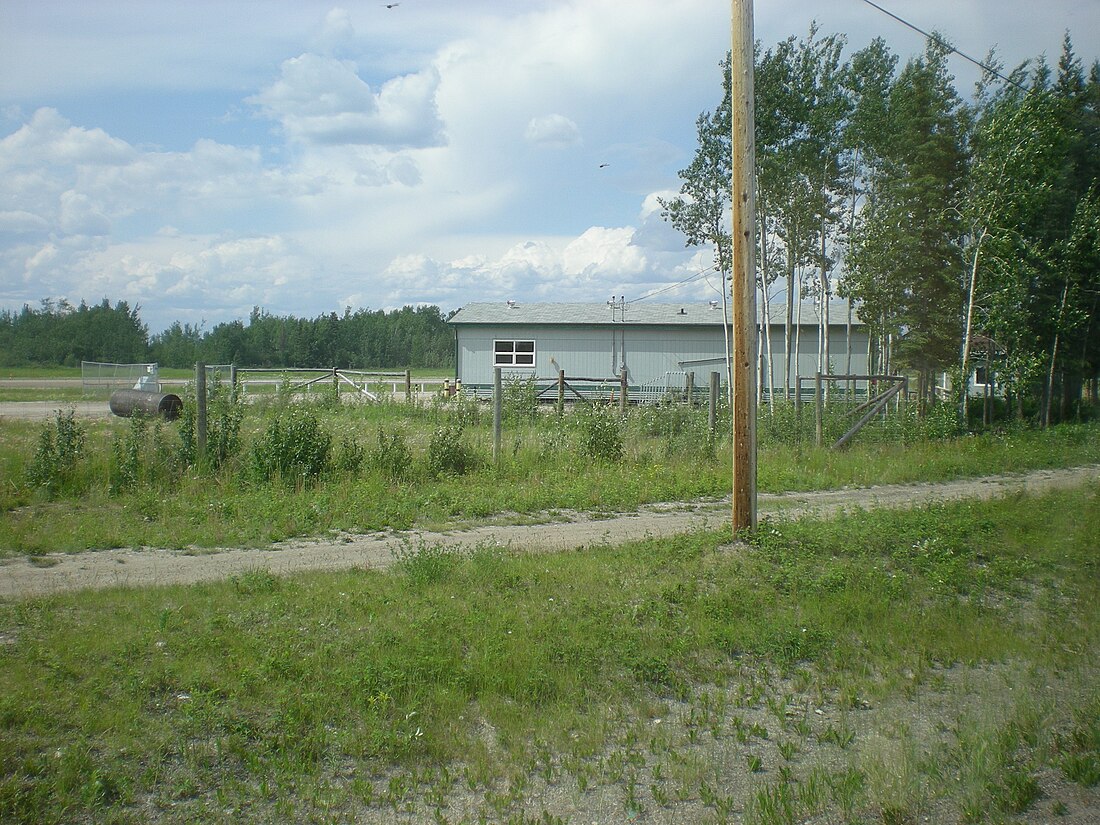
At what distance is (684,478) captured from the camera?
47.7 ft

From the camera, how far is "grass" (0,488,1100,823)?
445cm

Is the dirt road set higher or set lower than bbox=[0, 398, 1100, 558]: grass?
lower

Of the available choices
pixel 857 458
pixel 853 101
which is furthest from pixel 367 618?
pixel 853 101

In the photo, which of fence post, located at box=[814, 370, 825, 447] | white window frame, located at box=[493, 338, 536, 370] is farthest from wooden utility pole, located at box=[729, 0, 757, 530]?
white window frame, located at box=[493, 338, 536, 370]

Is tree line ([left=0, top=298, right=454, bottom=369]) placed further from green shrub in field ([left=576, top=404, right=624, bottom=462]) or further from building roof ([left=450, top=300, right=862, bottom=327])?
green shrub in field ([left=576, top=404, right=624, bottom=462])

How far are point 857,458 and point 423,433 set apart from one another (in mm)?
8932

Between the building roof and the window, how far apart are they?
3.56ft

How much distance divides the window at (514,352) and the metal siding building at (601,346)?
0.05m

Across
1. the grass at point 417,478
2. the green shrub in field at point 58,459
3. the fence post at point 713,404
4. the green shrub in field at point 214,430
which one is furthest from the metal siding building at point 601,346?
the green shrub in field at point 58,459

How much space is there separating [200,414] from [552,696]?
30.8 feet

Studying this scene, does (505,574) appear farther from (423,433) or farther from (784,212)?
(784,212)

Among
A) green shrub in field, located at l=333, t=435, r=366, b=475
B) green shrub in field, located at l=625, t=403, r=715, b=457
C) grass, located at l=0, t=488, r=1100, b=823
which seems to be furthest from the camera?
green shrub in field, located at l=625, t=403, r=715, b=457

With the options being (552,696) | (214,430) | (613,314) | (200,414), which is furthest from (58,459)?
(613,314)

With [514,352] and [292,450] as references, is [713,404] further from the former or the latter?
[514,352]
